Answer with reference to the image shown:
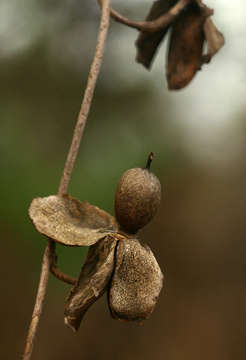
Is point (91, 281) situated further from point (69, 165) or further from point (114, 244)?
point (69, 165)

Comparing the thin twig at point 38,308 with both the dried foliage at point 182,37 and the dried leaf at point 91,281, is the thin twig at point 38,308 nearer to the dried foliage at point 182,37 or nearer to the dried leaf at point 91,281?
the dried leaf at point 91,281

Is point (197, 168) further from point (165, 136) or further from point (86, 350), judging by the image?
point (86, 350)

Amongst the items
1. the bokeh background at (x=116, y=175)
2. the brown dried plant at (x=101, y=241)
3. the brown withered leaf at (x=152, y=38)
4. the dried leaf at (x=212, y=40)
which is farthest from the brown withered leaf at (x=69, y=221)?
the bokeh background at (x=116, y=175)

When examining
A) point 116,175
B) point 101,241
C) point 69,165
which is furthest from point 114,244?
point 116,175

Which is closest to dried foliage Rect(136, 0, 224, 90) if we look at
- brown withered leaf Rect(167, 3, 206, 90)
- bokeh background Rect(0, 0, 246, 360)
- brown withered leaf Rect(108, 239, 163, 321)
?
brown withered leaf Rect(167, 3, 206, 90)

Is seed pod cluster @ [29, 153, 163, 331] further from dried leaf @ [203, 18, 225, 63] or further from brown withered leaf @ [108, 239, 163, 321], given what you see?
dried leaf @ [203, 18, 225, 63]

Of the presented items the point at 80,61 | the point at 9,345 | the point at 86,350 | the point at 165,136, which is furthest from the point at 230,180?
the point at 9,345
